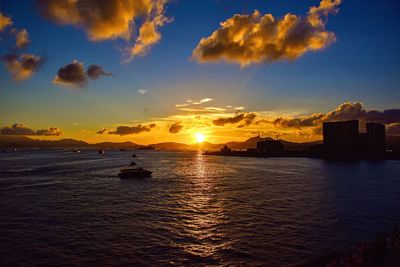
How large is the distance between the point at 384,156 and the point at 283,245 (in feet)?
694

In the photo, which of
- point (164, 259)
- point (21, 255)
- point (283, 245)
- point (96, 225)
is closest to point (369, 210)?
point (283, 245)

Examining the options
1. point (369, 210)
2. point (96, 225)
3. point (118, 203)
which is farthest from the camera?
point (118, 203)

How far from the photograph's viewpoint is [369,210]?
41531 mm

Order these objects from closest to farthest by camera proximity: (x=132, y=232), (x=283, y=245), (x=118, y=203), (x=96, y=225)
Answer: (x=283, y=245) → (x=132, y=232) → (x=96, y=225) → (x=118, y=203)

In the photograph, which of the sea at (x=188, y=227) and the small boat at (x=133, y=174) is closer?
the sea at (x=188, y=227)

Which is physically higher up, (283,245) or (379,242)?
(379,242)

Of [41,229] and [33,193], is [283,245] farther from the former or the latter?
[33,193]

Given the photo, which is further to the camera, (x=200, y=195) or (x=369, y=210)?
(x=200, y=195)

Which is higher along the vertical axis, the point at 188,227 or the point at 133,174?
the point at 133,174

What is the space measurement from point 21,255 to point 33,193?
3960 centimetres

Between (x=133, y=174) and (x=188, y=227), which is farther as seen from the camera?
(x=133, y=174)

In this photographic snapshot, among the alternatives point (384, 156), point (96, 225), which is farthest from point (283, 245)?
point (384, 156)

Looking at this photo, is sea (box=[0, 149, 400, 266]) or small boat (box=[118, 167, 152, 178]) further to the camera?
small boat (box=[118, 167, 152, 178])

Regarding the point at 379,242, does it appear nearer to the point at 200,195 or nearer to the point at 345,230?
the point at 345,230
